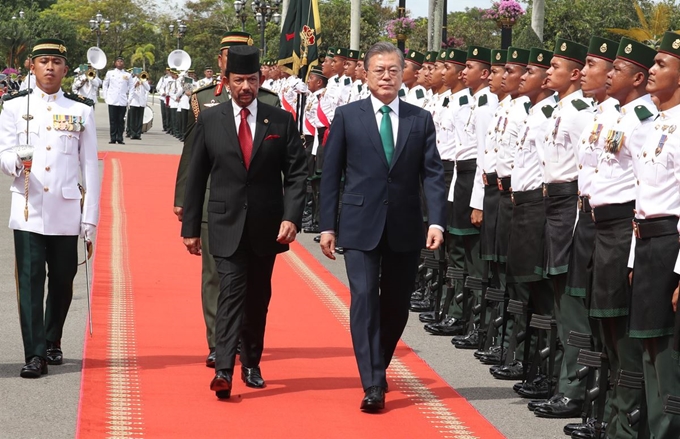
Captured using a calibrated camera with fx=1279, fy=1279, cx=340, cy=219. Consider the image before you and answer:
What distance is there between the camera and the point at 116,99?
3189 centimetres

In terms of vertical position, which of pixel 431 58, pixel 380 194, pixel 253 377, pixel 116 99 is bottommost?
pixel 116 99

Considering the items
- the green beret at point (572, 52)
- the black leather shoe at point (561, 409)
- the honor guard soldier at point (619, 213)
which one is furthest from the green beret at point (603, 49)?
the black leather shoe at point (561, 409)

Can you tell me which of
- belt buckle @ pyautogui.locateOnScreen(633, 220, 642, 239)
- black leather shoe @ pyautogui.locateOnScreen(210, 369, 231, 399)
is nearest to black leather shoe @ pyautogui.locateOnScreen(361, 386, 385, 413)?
black leather shoe @ pyautogui.locateOnScreen(210, 369, 231, 399)

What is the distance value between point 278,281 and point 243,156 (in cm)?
487

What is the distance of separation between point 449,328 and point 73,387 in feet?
11.2

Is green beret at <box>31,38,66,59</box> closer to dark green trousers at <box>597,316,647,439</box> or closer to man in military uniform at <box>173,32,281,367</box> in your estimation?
man in military uniform at <box>173,32,281,367</box>

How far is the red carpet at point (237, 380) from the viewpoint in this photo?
683 cm

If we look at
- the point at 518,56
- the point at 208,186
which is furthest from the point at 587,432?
the point at 518,56

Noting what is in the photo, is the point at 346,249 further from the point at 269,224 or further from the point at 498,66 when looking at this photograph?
the point at 498,66

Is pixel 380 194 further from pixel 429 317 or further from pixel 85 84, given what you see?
pixel 85 84

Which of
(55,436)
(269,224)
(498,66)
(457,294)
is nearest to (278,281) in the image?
(457,294)

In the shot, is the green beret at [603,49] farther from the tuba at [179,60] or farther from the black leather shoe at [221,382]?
the tuba at [179,60]

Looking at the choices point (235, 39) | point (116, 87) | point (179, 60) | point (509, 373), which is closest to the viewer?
point (509, 373)

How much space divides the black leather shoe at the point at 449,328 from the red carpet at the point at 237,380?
0.70 metres
